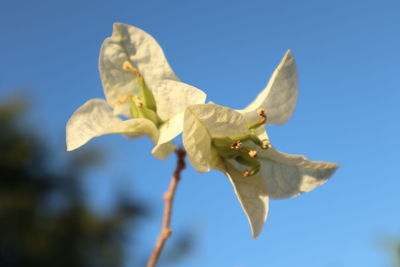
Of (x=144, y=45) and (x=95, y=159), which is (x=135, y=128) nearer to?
(x=144, y=45)

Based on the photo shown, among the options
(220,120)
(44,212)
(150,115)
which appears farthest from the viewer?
(44,212)

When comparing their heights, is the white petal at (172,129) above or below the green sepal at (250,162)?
above

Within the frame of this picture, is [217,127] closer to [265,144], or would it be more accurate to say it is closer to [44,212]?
[265,144]

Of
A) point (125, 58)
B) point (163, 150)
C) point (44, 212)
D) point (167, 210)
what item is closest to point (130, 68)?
point (125, 58)

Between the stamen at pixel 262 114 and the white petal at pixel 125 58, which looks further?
the white petal at pixel 125 58

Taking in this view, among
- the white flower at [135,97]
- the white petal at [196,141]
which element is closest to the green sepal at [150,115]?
the white flower at [135,97]

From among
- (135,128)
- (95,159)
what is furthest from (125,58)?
(95,159)

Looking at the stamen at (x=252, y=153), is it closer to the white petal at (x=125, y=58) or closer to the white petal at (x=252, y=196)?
the white petal at (x=252, y=196)
